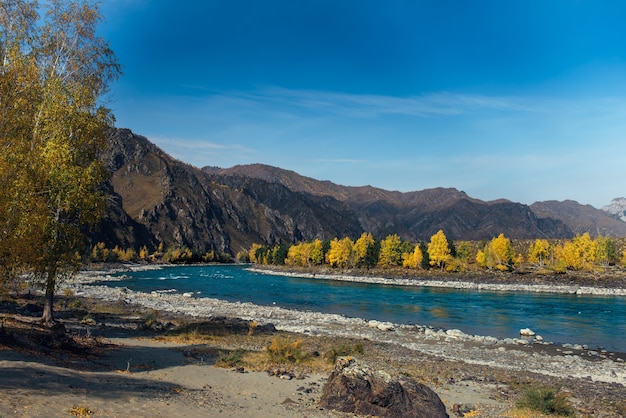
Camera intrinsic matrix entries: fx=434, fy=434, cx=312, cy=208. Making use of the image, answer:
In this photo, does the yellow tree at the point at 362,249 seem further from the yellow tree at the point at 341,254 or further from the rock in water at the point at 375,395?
the rock in water at the point at 375,395

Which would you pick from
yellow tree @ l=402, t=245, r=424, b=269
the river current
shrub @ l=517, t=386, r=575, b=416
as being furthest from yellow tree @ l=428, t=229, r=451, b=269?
shrub @ l=517, t=386, r=575, b=416

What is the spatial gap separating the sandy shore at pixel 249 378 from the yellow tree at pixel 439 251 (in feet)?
334

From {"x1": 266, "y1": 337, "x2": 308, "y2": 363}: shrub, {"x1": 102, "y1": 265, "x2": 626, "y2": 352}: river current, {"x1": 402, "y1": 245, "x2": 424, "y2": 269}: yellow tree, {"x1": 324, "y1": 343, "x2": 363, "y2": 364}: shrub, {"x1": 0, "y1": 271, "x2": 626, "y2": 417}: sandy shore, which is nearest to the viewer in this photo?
{"x1": 0, "y1": 271, "x2": 626, "y2": 417}: sandy shore

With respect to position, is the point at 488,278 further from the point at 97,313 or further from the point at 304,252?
the point at 97,313

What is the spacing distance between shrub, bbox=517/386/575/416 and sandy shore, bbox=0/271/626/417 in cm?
92

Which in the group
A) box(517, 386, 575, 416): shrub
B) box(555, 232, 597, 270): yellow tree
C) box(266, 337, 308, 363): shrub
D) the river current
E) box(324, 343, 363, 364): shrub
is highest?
box(555, 232, 597, 270): yellow tree

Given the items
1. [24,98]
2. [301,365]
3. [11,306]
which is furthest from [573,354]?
[11,306]

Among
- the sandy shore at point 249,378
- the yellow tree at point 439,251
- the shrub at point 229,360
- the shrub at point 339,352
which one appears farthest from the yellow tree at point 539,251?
the shrub at point 229,360

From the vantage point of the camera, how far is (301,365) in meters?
21.8

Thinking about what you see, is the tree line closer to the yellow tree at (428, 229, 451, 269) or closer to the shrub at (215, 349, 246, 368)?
the yellow tree at (428, 229, 451, 269)

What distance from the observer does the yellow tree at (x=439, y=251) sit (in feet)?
444

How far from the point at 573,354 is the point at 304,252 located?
154 metres

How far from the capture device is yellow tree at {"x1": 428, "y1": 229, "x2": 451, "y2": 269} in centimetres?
13525

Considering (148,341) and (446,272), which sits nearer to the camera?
(148,341)
